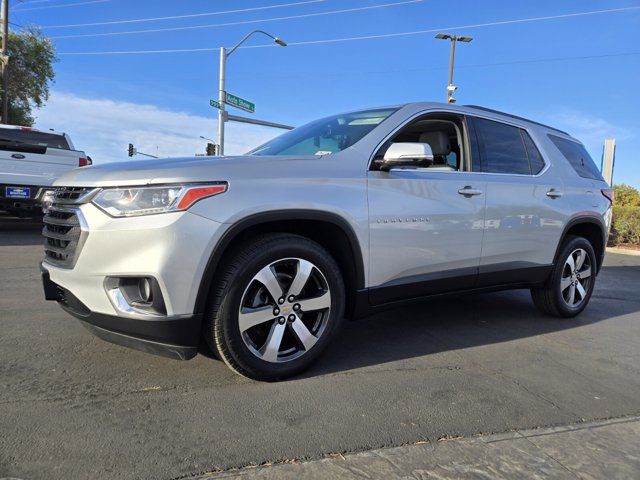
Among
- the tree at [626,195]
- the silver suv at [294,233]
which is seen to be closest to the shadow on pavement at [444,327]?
the silver suv at [294,233]

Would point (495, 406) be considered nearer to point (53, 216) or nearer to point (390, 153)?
point (390, 153)

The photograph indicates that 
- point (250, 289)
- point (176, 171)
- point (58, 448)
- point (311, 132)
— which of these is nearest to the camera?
point (58, 448)

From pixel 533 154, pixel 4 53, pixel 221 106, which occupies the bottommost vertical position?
pixel 533 154

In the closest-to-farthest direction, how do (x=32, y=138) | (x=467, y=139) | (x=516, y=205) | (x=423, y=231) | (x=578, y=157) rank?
(x=423, y=231) → (x=467, y=139) → (x=516, y=205) → (x=578, y=157) → (x=32, y=138)

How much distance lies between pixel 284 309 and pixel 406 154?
1261 mm

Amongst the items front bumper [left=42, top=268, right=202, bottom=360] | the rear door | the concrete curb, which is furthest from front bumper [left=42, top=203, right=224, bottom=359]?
the concrete curb

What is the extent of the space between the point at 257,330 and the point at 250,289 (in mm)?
313

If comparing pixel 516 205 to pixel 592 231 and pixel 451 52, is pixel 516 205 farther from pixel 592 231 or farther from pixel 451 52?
pixel 451 52

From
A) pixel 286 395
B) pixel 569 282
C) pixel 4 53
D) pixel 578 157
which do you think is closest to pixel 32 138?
pixel 286 395

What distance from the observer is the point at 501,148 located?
4.47m

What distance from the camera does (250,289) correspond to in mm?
2957

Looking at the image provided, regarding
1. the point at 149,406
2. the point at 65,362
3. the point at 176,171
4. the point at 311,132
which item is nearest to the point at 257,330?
the point at 149,406

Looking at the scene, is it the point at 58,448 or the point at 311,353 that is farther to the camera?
the point at 311,353

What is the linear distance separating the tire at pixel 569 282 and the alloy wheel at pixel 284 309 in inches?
108
